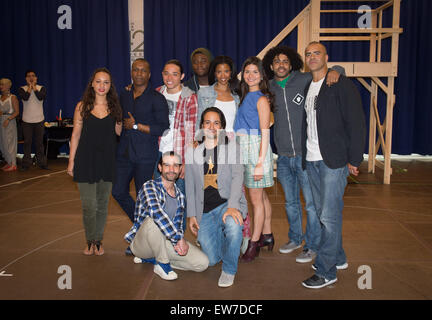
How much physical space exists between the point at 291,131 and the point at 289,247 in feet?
3.50

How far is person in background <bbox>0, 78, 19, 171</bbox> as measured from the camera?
8289mm

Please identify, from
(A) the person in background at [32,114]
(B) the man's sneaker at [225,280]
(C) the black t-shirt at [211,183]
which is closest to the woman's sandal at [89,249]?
(C) the black t-shirt at [211,183]

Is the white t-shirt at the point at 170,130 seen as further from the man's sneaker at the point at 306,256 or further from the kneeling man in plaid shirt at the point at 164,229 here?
the man's sneaker at the point at 306,256

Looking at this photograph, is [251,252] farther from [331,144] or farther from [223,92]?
[223,92]

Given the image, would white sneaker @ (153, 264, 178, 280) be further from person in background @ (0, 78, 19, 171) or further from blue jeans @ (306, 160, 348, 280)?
person in background @ (0, 78, 19, 171)

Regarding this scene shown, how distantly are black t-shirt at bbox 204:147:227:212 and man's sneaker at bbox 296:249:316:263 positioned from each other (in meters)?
0.83

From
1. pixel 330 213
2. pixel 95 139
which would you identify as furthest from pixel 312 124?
pixel 95 139

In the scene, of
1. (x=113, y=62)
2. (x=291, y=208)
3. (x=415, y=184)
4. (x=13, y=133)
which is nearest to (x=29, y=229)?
(x=291, y=208)

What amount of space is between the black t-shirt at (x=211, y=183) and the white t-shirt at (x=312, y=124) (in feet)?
2.40

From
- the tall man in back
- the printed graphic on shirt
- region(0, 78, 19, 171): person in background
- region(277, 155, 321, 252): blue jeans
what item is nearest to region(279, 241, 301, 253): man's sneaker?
region(277, 155, 321, 252): blue jeans

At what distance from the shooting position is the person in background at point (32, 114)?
8.24 meters

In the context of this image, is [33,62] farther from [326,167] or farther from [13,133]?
[326,167]

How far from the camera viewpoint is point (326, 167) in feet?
9.70
